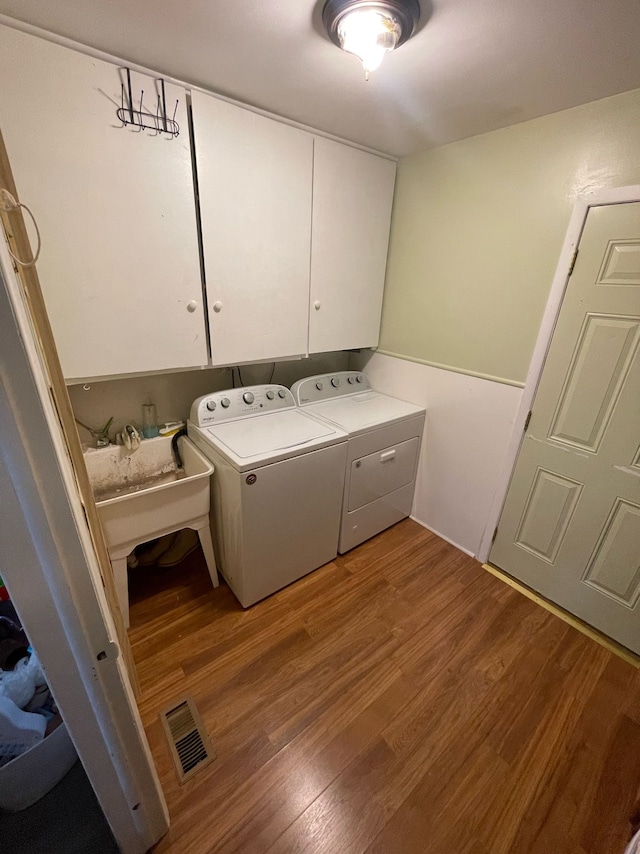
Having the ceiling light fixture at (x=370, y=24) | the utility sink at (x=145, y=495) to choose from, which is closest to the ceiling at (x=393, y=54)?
the ceiling light fixture at (x=370, y=24)

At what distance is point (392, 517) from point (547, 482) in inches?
36.3

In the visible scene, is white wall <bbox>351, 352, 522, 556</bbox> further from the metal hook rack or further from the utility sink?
the metal hook rack

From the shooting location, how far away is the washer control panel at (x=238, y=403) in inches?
69.0

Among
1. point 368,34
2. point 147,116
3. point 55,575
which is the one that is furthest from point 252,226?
point 55,575

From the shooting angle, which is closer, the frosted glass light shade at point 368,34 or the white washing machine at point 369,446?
the frosted glass light shade at point 368,34

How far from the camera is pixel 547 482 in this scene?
67.2 inches

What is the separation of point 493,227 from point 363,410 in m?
1.12

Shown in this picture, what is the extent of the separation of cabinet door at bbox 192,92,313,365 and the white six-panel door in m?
1.25

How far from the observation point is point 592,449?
154 centimetres

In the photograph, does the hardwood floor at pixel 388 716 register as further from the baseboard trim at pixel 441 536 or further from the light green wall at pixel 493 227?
the light green wall at pixel 493 227

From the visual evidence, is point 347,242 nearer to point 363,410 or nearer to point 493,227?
point 493,227

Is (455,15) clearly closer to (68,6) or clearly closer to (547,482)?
(68,6)

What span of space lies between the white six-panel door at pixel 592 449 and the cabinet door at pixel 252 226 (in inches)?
49.1

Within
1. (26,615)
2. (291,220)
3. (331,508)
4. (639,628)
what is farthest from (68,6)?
(639,628)
